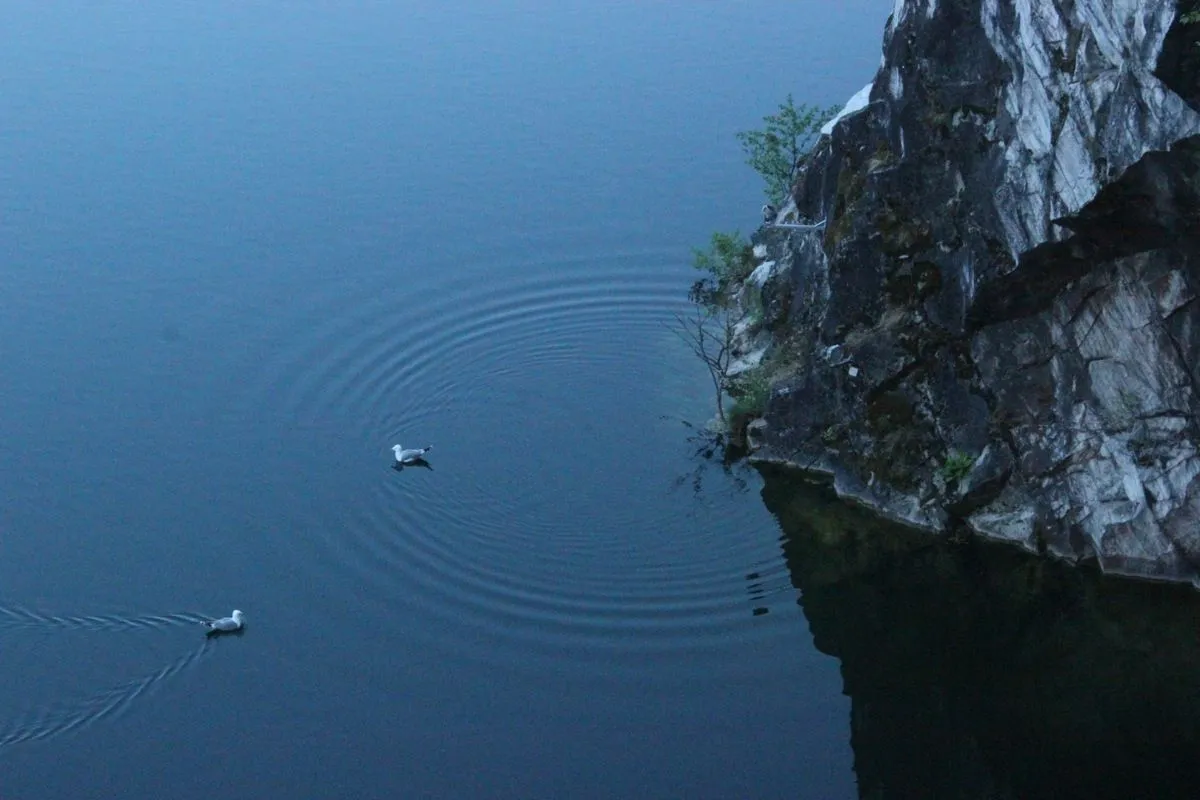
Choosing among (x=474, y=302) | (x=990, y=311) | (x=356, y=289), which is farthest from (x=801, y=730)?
(x=356, y=289)

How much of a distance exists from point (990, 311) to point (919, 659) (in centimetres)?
933

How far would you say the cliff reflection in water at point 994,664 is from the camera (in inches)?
1384

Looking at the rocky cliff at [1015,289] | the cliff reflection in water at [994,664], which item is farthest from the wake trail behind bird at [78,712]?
the rocky cliff at [1015,289]

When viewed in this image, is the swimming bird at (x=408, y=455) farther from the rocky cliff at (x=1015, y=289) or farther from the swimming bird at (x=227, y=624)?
the rocky cliff at (x=1015, y=289)

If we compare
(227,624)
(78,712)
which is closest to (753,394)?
(227,624)

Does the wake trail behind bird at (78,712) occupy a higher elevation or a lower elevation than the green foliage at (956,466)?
lower

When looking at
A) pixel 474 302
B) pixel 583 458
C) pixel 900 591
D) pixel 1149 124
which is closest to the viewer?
pixel 1149 124

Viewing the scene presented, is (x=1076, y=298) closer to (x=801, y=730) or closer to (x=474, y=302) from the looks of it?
(x=801, y=730)

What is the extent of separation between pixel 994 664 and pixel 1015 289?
31.5 ft

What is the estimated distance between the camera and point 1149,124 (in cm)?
3150

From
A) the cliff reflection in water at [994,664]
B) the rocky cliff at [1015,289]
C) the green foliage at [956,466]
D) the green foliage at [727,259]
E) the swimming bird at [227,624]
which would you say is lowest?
the cliff reflection in water at [994,664]

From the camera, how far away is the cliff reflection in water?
35.2 m

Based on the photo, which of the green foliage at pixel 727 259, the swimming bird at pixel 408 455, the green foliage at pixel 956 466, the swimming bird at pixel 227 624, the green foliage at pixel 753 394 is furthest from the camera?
the green foliage at pixel 727 259

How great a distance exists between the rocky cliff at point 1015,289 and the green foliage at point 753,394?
0.74m
